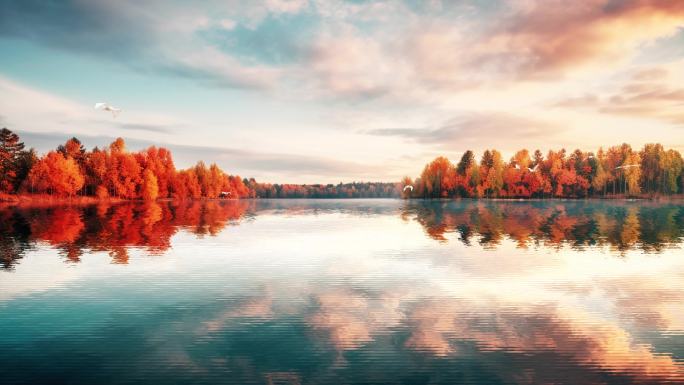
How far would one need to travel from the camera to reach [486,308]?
1551 cm

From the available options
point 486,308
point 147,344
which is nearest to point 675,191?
point 486,308

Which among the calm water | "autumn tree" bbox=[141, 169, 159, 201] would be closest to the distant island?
"autumn tree" bbox=[141, 169, 159, 201]

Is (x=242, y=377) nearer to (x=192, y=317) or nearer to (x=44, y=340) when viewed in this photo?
(x=192, y=317)

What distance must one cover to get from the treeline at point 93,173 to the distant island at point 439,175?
0.24 meters

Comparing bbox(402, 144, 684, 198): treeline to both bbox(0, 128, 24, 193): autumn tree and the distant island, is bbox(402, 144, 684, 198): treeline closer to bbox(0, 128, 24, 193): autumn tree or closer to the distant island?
the distant island

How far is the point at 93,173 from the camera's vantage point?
452 feet

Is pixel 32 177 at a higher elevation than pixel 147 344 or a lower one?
higher

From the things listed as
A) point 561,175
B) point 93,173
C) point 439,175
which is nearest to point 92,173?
point 93,173

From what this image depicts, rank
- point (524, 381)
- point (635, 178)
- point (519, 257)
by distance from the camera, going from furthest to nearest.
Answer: point (635, 178)
point (519, 257)
point (524, 381)

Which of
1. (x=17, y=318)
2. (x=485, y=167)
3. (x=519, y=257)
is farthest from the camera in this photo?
(x=485, y=167)

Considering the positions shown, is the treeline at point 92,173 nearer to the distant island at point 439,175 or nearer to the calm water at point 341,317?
the distant island at point 439,175

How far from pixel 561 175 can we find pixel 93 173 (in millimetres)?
179120

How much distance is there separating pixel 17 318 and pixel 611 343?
64.3 feet

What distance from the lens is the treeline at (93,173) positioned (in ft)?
384
